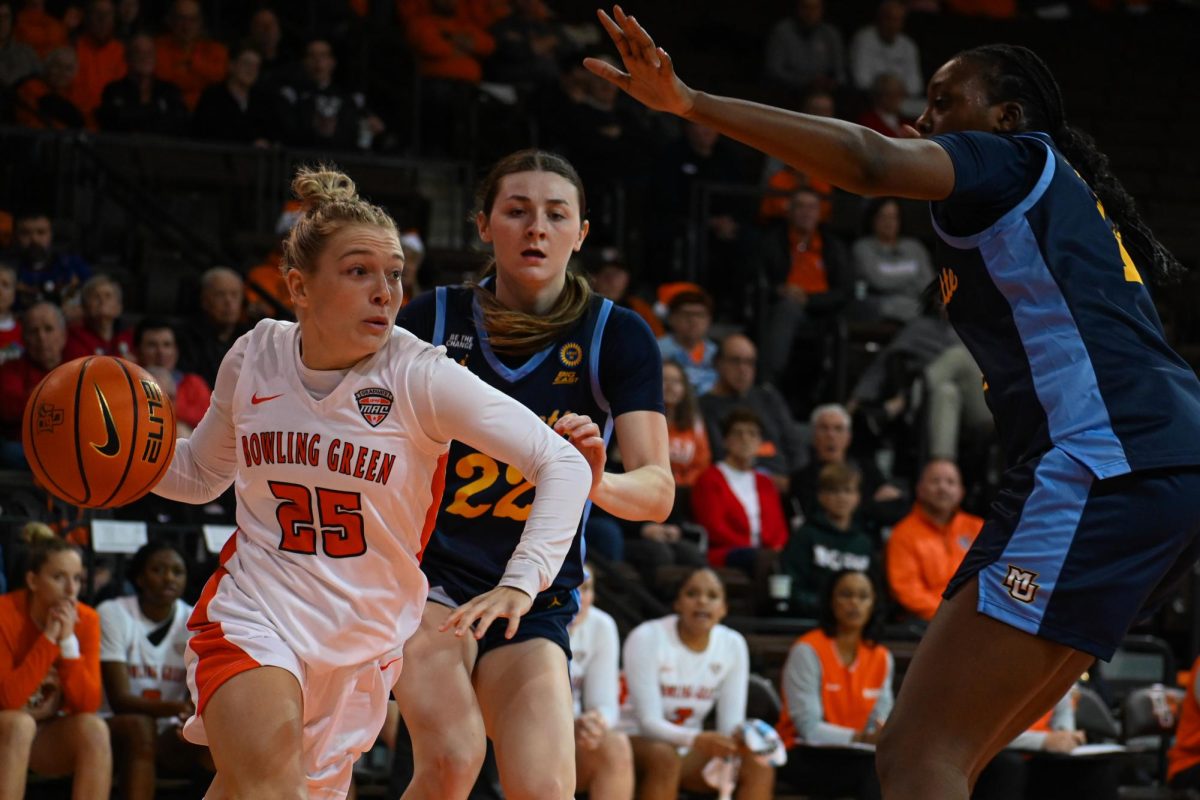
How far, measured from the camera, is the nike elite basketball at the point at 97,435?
163 inches

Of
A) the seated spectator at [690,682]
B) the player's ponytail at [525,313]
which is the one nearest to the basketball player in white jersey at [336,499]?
the player's ponytail at [525,313]

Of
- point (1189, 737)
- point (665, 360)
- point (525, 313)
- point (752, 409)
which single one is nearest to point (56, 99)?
point (665, 360)

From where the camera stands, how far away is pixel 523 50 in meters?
14.0

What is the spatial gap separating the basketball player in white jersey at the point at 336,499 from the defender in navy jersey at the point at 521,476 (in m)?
0.22

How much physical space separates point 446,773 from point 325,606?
577 mm

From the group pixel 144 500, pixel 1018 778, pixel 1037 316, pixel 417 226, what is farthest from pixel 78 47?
pixel 1037 316

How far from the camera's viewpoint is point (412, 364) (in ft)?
13.1

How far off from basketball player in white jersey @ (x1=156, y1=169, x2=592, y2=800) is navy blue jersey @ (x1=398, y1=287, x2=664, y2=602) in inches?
10.8

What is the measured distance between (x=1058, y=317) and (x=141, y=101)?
375 inches

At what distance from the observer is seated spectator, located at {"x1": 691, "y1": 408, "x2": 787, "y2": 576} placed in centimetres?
1011

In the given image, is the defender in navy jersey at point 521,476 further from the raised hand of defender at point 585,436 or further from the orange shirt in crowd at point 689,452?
the orange shirt in crowd at point 689,452

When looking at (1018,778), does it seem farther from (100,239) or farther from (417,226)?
(100,239)

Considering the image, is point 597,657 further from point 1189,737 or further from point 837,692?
point 1189,737

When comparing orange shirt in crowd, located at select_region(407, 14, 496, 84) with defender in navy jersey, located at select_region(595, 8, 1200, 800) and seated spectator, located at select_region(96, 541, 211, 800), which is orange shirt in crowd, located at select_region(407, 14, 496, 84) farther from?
defender in navy jersey, located at select_region(595, 8, 1200, 800)
